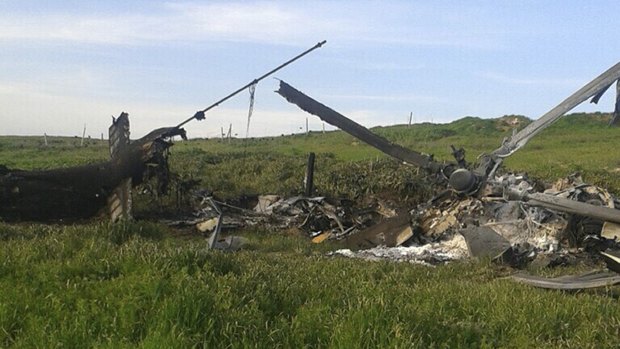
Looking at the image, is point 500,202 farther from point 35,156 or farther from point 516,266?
point 35,156

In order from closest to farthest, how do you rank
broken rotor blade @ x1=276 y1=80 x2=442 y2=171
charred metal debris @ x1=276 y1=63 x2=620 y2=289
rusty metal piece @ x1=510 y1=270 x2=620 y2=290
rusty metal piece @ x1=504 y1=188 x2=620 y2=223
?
rusty metal piece @ x1=510 y1=270 x2=620 y2=290
rusty metal piece @ x1=504 y1=188 x2=620 y2=223
charred metal debris @ x1=276 y1=63 x2=620 y2=289
broken rotor blade @ x1=276 y1=80 x2=442 y2=171

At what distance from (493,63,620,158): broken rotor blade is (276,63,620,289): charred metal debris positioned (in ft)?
0.06

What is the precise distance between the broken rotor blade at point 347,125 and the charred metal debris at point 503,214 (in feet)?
0.07

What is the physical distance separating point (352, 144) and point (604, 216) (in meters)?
35.5

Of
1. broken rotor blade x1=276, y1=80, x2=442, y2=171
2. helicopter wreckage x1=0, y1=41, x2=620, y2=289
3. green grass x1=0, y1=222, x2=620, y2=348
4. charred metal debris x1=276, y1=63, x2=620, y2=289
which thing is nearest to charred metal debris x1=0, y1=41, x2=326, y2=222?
helicopter wreckage x1=0, y1=41, x2=620, y2=289

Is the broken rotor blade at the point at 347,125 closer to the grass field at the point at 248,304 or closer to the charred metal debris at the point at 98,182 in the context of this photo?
the charred metal debris at the point at 98,182

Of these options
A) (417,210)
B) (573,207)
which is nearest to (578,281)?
(573,207)

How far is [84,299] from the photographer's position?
5336 mm

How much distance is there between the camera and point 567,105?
40.2 feet

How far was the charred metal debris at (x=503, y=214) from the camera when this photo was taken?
11.1m

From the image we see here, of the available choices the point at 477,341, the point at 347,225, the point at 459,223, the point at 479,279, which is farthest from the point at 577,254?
the point at 477,341

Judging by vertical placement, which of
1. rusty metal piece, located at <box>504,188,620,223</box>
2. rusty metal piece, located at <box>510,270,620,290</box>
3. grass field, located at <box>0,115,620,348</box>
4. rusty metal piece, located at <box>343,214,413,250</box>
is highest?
rusty metal piece, located at <box>504,188,620,223</box>

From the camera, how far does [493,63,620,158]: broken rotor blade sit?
11234mm

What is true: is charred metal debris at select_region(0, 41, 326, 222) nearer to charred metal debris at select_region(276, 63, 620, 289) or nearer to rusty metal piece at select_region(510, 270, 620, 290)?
charred metal debris at select_region(276, 63, 620, 289)
